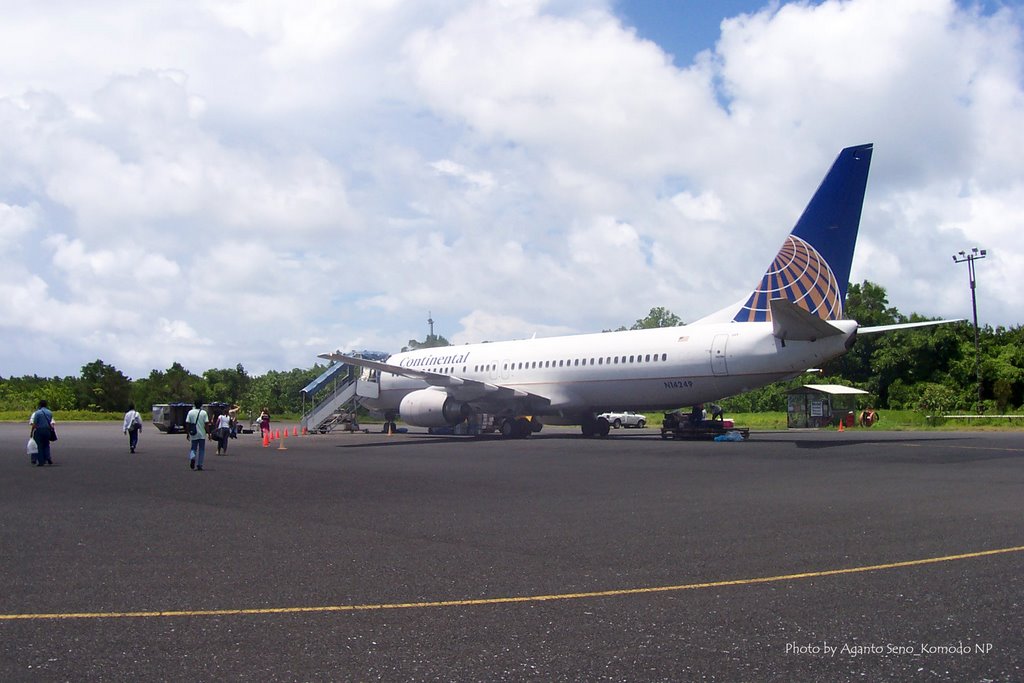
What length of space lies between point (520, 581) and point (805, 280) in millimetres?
22448

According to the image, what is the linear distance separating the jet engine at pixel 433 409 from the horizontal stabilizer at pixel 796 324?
1362 cm

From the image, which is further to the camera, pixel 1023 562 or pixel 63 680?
pixel 1023 562

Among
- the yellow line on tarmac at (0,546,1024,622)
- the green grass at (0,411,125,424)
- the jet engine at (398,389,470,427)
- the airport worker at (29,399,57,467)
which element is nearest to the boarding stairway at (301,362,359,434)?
the jet engine at (398,389,470,427)

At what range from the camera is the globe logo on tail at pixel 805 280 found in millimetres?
27500

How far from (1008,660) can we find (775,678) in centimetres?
142

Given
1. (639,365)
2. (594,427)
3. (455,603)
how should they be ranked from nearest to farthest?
(455,603), (639,365), (594,427)

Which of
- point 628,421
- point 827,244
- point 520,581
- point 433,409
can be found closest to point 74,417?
point 628,421

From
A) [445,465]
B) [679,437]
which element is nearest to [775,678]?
[445,465]

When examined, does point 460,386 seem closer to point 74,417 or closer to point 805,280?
point 805,280

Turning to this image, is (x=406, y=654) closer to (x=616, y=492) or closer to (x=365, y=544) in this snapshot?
(x=365, y=544)

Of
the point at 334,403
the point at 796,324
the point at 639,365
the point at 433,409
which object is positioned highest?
the point at 796,324

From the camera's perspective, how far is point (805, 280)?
27.9 m

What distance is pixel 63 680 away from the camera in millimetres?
4953

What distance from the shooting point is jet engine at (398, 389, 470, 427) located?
1426 inches
